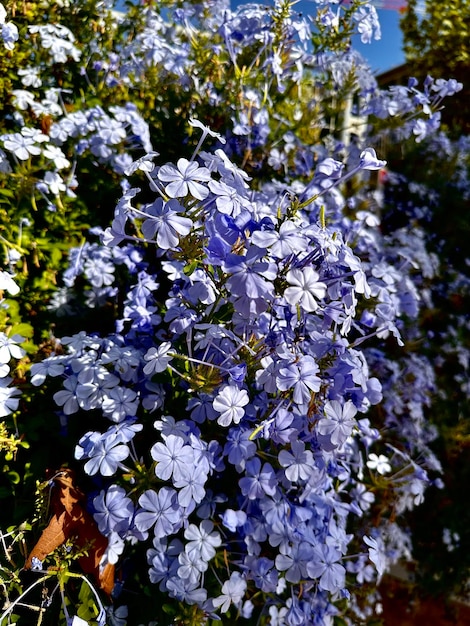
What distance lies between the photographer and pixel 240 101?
6.21ft

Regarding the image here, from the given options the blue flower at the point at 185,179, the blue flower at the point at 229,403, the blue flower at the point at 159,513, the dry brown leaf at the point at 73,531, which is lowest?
the dry brown leaf at the point at 73,531

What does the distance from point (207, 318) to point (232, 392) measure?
187 mm

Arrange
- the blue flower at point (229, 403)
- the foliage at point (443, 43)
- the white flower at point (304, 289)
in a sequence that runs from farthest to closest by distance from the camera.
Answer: the foliage at point (443, 43) < the blue flower at point (229, 403) < the white flower at point (304, 289)

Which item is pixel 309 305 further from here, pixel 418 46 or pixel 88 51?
pixel 418 46

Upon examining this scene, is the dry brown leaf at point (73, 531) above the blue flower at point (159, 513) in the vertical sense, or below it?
below

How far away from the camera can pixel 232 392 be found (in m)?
1.11

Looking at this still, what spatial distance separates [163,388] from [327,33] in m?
1.50

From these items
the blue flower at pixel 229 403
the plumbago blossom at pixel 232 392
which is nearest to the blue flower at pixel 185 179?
the plumbago blossom at pixel 232 392

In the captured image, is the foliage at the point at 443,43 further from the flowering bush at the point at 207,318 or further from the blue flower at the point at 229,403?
the blue flower at the point at 229,403

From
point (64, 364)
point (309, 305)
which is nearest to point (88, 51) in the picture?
point (64, 364)

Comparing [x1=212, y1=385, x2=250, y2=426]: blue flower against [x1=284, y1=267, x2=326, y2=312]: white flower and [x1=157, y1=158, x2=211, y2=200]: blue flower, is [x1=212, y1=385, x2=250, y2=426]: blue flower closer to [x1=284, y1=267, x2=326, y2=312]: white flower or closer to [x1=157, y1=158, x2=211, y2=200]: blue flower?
[x1=284, y1=267, x2=326, y2=312]: white flower

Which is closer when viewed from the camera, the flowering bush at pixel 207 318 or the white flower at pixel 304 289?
the white flower at pixel 304 289

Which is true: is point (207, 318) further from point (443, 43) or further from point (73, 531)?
point (443, 43)

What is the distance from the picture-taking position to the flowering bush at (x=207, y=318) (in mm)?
1103
